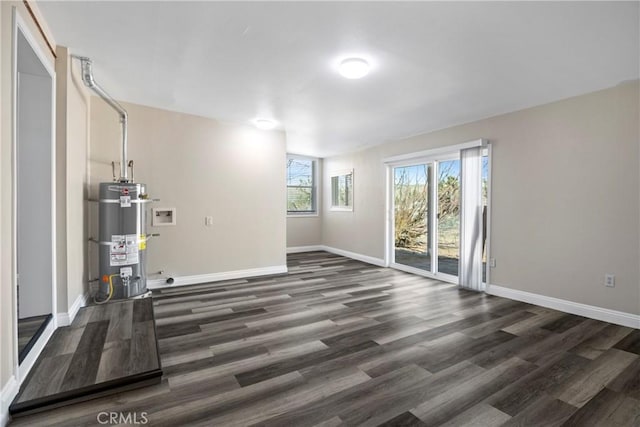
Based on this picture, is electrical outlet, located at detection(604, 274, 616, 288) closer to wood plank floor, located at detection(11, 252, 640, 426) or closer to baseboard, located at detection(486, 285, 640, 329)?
baseboard, located at detection(486, 285, 640, 329)

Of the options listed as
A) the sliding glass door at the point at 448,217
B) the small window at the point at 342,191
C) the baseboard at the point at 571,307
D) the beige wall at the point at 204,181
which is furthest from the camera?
the small window at the point at 342,191

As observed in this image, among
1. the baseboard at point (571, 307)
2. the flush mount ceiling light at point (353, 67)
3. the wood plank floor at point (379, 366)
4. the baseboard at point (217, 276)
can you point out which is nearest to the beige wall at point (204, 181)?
the baseboard at point (217, 276)

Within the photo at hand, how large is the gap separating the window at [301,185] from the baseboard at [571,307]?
16.0ft

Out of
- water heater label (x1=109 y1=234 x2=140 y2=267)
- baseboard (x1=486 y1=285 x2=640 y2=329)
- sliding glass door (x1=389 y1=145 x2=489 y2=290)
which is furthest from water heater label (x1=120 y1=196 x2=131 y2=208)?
baseboard (x1=486 y1=285 x2=640 y2=329)

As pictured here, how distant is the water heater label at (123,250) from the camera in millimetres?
3557

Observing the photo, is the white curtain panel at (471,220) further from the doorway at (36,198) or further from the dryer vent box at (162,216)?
the doorway at (36,198)

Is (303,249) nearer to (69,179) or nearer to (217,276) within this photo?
(217,276)

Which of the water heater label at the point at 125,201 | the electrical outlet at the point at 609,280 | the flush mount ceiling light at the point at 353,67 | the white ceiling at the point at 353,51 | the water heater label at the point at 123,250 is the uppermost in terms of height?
the white ceiling at the point at 353,51

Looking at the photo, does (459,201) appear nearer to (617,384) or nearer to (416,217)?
(416,217)

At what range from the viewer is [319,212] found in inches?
324

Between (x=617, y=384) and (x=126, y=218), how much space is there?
470 centimetres

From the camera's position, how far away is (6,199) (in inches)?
68.1

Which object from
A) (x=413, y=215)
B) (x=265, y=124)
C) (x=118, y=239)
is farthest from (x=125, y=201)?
(x=413, y=215)

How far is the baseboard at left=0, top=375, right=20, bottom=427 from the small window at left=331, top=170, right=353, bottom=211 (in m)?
6.03
